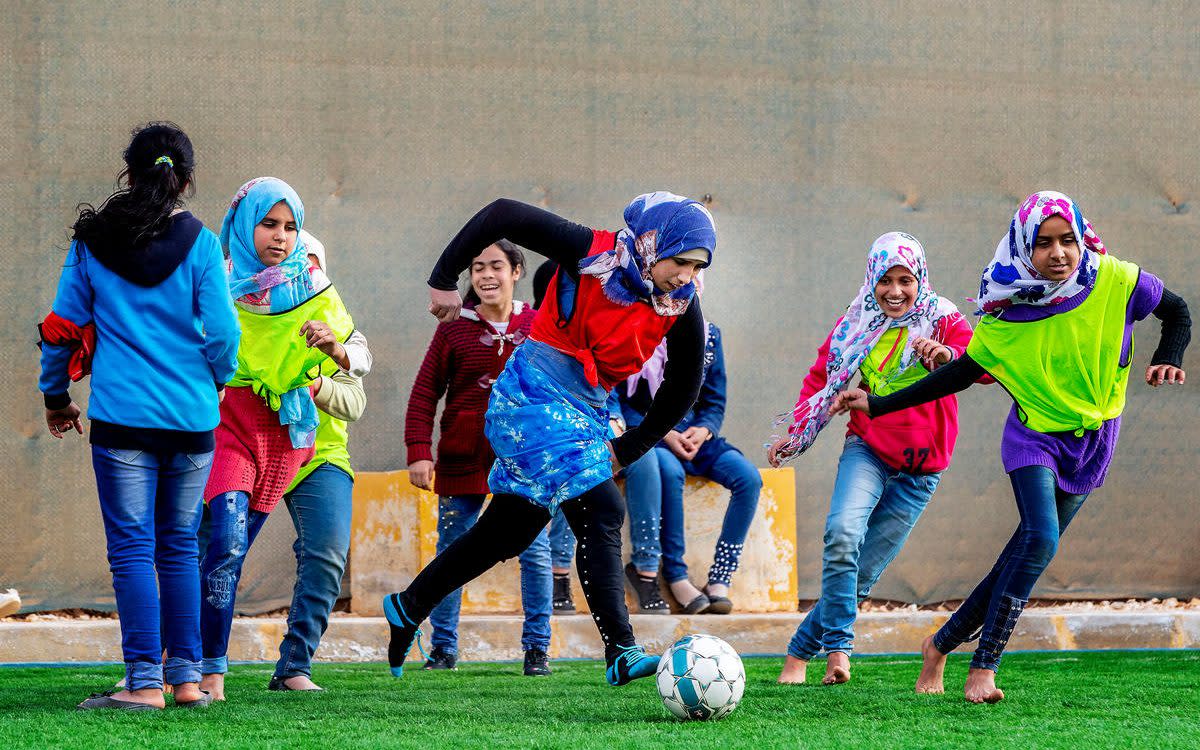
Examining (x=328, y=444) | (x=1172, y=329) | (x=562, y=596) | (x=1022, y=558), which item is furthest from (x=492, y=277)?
(x=1172, y=329)

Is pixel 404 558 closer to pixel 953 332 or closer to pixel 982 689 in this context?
pixel 953 332

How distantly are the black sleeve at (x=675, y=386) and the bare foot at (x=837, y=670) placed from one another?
53.2 inches

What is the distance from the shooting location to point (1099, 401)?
4590 mm

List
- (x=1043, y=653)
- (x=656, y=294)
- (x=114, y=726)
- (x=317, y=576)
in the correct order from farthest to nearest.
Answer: (x=1043, y=653) < (x=317, y=576) < (x=656, y=294) < (x=114, y=726)

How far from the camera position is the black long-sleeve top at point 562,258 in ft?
13.3

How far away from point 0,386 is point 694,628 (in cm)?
385

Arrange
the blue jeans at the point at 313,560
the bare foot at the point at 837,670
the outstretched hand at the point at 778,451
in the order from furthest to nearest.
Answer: the outstretched hand at the point at 778,451, the bare foot at the point at 837,670, the blue jeans at the point at 313,560

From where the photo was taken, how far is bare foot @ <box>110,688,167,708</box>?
13.3 ft

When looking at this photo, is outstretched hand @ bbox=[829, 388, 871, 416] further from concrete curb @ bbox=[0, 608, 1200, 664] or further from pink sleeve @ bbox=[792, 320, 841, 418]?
concrete curb @ bbox=[0, 608, 1200, 664]

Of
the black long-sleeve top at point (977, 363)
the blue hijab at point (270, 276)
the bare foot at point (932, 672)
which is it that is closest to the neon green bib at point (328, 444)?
the blue hijab at point (270, 276)

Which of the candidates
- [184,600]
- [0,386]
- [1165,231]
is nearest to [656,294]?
[184,600]

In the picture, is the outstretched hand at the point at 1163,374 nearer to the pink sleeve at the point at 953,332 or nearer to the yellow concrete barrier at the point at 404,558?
the pink sleeve at the point at 953,332

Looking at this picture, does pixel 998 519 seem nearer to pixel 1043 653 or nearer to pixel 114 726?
pixel 1043 653

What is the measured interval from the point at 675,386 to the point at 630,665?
0.90 meters
